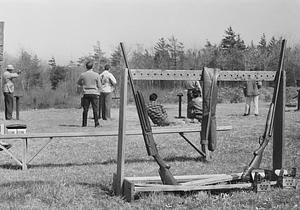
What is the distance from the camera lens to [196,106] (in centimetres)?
1291

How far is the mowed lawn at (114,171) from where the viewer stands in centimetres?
537

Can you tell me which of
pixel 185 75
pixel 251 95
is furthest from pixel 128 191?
pixel 251 95

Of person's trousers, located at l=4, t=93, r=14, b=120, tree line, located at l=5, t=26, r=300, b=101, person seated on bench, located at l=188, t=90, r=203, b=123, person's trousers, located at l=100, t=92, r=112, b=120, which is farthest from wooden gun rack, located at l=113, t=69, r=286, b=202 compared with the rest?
tree line, located at l=5, t=26, r=300, b=101

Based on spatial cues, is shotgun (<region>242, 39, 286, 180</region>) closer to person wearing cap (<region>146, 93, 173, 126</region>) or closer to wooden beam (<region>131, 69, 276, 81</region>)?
wooden beam (<region>131, 69, 276, 81</region>)

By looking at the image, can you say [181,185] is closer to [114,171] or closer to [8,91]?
[114,171]

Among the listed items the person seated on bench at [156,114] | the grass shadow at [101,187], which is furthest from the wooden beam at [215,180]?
the person seated on bench at [156,114]

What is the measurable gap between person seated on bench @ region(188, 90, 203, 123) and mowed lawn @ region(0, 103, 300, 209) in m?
1.14

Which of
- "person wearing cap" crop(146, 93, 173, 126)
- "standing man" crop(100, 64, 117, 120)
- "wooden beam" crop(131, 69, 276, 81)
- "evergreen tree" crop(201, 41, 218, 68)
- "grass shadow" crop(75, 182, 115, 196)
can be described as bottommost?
"grass shadow" crop(75, 182, 115, 196)

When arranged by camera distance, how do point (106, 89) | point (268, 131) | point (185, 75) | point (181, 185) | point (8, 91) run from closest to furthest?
point (181, 185), point (185, 75), point (268, 131), point (106, 89), point (8, 91)

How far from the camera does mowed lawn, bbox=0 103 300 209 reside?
17.6 ft

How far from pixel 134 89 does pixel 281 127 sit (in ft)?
6.45

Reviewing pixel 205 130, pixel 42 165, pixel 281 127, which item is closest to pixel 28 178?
pixel 42 165

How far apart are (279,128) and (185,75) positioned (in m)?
1.38

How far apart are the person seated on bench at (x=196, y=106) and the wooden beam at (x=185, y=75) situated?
6.30 m
